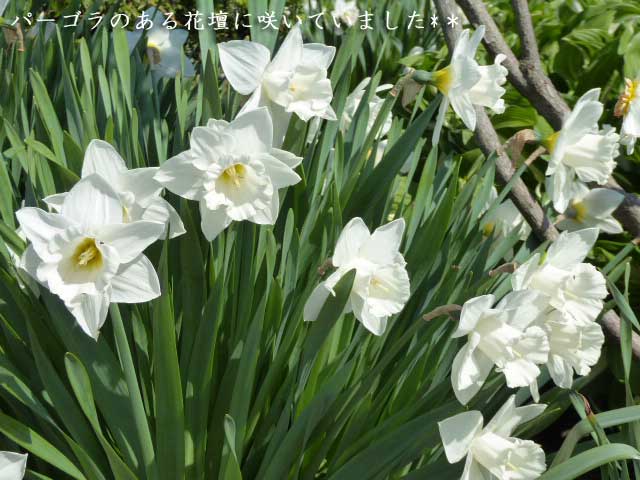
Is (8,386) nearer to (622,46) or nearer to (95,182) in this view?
(95,182)

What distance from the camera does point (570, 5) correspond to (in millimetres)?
3305

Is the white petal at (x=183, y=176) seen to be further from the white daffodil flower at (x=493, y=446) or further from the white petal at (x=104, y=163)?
the white daffodil flower at (x=493, y=446)

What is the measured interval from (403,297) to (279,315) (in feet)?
0.83

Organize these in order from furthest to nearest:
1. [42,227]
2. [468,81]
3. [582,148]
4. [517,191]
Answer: [517,191] → [582,148] → [468,81] → [42,227]

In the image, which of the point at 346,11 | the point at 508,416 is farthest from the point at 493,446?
the point at 346,11

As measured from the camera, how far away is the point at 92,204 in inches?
40.0

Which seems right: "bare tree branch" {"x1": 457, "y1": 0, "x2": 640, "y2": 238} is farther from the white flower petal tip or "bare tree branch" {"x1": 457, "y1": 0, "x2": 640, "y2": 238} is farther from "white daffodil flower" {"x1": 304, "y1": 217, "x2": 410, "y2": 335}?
"white daffodil flower" {"x1": 304, "y1": 217, "x2": 410, "y2": 335}

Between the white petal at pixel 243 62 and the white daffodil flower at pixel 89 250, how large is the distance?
0.30m

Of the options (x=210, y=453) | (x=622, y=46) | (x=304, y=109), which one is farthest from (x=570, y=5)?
(x=210, y=453)

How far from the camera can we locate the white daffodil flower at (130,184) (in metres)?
1.09

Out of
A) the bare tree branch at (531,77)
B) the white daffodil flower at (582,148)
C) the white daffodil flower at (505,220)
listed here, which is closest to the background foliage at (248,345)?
the white daffodil flower at (582,148)

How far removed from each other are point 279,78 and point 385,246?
314mm

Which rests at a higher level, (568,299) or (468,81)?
(468,81)

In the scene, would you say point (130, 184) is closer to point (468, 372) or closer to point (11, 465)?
point (11, 465)
